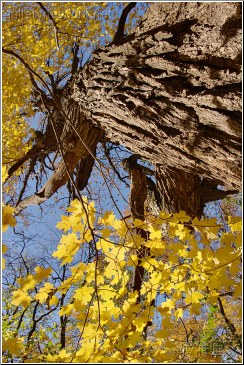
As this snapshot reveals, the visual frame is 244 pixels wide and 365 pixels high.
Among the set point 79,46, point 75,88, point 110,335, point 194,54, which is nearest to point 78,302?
point 110,335

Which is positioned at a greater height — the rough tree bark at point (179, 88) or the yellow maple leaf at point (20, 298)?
the rough tree bark at point (179, 88)

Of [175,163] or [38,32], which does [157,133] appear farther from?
[38,32]

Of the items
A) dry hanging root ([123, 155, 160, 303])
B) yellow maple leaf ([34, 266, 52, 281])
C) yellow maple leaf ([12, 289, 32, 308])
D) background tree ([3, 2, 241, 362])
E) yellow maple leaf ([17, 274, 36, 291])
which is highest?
dry hanging root ([123, 155, 160, 303])

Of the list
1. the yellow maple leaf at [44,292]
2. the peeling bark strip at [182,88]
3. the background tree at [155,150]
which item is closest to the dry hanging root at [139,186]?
the background tree at [155,150]

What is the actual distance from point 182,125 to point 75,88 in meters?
1.49

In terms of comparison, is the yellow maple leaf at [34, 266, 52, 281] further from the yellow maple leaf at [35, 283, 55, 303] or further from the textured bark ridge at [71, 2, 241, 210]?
the textured bark ridge at [71, 2, 241, 210]

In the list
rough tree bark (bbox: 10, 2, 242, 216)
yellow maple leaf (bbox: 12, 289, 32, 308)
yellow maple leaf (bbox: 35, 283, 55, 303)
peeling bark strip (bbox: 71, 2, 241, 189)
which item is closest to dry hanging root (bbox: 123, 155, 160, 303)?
rough tree bark (bbox: 10, 2, 242, 216)

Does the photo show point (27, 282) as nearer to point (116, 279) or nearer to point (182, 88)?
point (116, 279)

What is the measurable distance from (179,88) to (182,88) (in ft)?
0.06

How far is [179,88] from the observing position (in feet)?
5.87

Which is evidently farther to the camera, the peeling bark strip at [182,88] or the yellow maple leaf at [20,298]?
the yellow maple leaf at [20,298]

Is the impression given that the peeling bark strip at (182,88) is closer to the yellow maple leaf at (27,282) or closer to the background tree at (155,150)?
the background tree at (155,150)

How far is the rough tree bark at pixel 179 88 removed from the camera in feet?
5.21

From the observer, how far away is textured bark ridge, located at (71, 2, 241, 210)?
1.58m
